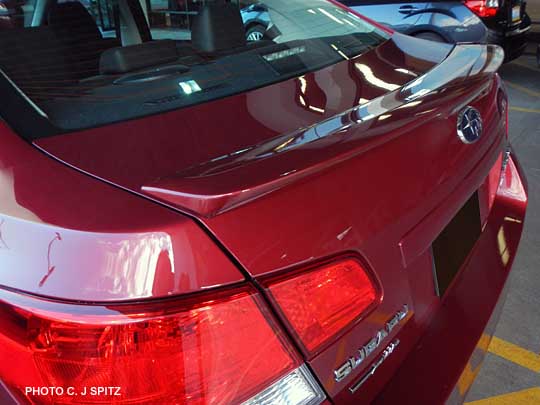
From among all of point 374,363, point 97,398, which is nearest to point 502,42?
point 374,363

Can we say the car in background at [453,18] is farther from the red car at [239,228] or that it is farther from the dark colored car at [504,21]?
the red car at [239,228]

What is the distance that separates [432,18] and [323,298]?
19.8 ft

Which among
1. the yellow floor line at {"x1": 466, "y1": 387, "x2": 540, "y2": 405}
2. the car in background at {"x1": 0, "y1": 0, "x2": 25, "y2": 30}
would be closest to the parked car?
the yellow floor line at {"x1": 466, "y1": 387, "x2": 540, "y2": 405}

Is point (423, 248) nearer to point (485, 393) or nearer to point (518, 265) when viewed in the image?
point (485, 393)

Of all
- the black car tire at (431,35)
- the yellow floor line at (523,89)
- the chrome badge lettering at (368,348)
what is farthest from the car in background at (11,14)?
the yellow floor line at (523,89)

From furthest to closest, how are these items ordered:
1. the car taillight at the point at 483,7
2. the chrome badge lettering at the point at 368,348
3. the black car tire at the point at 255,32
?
the car taillight at the point at 483,7 < the black car tire at the point at 255,32 < the chrome badge lettering at the point at 368,348

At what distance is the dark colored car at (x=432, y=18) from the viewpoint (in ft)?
20.3

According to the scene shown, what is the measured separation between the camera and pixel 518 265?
10.0 ft

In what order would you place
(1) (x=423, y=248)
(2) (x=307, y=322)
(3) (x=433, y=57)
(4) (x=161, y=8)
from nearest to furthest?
1. (2) (x=307, y=322)
2. (1) (x=423, y=248)
3. (3) (x=433, y=57)
4. (4) (x=161, y=8)

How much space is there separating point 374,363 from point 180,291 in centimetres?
48

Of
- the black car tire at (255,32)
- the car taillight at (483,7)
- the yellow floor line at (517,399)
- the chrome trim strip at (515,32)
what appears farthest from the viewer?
the chrome trim strip at (515,32)

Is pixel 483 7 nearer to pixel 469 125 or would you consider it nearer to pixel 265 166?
pixel 469 125

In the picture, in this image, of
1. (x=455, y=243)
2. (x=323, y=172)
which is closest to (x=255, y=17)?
(x=455, y=243)

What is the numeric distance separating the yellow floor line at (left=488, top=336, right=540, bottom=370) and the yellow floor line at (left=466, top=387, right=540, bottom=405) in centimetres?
14
